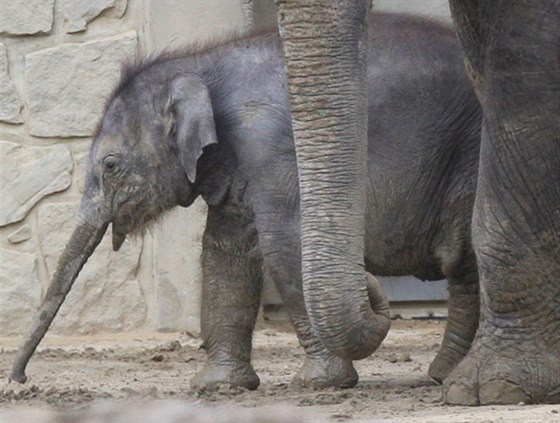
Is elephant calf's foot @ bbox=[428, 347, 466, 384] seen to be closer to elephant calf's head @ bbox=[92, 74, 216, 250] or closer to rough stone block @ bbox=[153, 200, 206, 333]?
elephant calf's head @ bbox=[92, 74, 216, 250]

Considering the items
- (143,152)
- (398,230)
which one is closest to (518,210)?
(398,230)

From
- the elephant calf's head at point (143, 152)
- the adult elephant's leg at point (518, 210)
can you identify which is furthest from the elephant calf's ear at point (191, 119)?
the adult elephant's leg at point (518, 210)

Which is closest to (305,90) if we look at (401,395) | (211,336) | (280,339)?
(401,395)

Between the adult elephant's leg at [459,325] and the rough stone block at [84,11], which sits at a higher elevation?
the rough stone block at [84,11]

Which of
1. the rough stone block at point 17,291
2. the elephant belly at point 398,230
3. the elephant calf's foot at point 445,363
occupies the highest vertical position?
the elephant belly at point 398,230

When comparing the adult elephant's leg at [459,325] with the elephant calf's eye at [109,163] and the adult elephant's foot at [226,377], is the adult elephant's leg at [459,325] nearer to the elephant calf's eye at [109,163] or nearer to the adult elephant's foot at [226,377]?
the adult elephant's foot at [226,377]

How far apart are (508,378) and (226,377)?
1.58 m

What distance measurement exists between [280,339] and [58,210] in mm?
1194

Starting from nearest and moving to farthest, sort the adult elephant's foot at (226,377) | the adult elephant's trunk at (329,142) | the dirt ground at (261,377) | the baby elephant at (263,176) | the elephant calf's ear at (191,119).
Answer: the adult elephant's trunk at (329,142)
the dirt ground at (261,377)
the baby elephant at (263,176)
the elephant calf's ear at (191,119)
the adult elephant's foot at (226,377)

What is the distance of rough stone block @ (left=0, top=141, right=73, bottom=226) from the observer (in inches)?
345

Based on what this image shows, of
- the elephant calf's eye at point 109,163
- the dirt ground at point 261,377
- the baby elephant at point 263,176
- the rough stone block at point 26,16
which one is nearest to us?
the dirt ground at point 261,377

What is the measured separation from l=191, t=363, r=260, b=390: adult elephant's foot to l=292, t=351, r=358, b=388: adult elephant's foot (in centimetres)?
30

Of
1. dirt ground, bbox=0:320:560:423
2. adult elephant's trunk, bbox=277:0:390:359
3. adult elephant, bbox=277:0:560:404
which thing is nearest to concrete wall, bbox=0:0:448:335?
dirt ground, bbox=0:320:560:423

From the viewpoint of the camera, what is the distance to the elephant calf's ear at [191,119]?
664 cm
